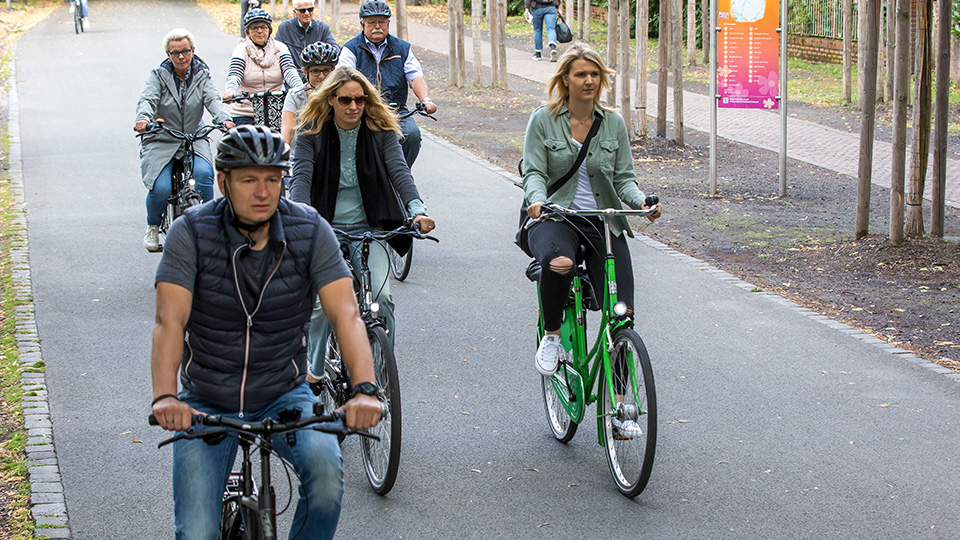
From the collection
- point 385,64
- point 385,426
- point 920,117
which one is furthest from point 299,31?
point 385,426

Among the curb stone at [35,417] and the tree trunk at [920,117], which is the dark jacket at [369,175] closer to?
the curb stone at [35,417]

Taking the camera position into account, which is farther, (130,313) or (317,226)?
(130,313)

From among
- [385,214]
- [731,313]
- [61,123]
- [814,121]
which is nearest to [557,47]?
[814,121]

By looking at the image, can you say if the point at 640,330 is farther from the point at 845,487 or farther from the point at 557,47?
the point at 557,47

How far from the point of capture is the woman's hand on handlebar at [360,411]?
333 centimetres

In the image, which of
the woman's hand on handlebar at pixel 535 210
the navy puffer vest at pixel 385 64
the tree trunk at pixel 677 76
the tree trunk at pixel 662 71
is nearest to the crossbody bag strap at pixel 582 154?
the woman's hand on handlebar at pixel 535 210

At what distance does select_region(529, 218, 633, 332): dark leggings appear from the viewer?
545 centimetres

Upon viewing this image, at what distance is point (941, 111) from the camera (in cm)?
1071

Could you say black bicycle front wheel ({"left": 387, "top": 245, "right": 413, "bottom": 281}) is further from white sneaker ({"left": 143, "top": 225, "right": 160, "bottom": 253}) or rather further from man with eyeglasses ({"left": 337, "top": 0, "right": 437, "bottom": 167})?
white sneaker ({"left": 143, "top": 225, "right": 160, "bottom": 253})

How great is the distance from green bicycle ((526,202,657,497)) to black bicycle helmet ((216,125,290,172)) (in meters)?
2.05

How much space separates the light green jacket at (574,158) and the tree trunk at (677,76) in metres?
11.7

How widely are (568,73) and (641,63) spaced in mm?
12663

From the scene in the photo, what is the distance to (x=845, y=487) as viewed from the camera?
17.7 ft

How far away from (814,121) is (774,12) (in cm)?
728
